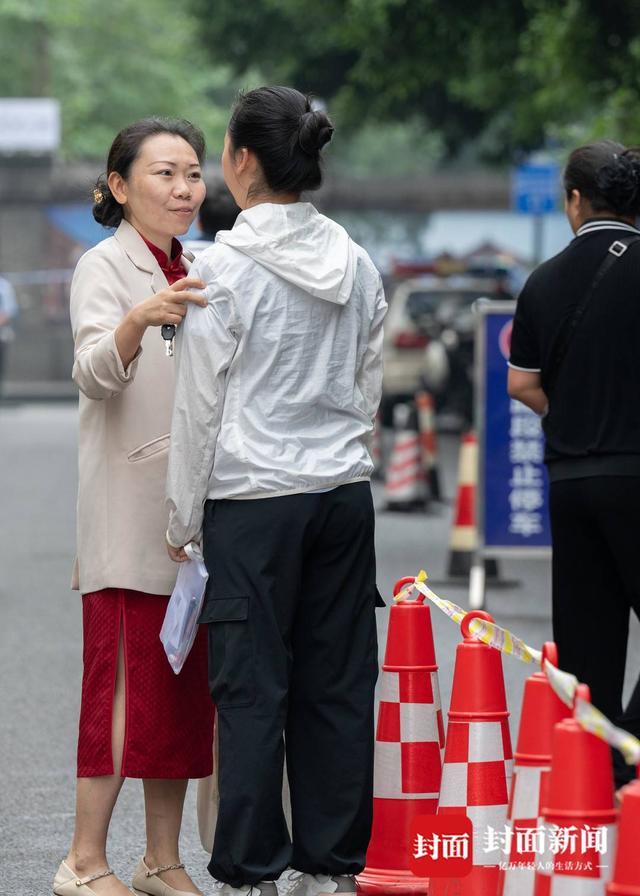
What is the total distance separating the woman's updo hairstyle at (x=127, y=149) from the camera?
460 centimetres

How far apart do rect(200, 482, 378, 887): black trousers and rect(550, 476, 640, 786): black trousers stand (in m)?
0.89

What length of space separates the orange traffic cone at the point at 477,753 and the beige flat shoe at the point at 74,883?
32.7 inches

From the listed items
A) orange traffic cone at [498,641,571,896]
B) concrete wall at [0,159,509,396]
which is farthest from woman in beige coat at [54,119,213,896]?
concrete wall at [0,159,509,396]

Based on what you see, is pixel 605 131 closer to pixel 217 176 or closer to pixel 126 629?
pixel 217 176

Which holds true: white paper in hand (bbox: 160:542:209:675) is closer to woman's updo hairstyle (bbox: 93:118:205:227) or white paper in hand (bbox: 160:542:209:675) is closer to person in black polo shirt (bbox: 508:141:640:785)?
woman's updo hairstyle (bbox: 93:118:205:227)

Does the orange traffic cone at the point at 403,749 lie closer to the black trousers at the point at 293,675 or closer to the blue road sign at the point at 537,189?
the black trousers at the point at 293,675

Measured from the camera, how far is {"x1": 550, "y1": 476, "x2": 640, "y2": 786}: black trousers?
5.11 m

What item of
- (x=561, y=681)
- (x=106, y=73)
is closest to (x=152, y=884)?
(x=561, y=681)

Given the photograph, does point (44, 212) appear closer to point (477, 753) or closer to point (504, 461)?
point (504, 461)

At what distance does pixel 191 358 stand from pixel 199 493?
30 cm

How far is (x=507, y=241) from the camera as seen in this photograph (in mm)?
A: 45281

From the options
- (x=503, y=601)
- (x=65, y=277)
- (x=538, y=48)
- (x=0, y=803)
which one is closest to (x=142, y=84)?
(x=65, y=277)

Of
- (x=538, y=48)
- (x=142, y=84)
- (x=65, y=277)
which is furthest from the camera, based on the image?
(x=142, y=84)

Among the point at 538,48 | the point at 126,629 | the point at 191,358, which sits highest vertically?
the point at 538,48
